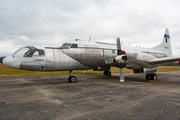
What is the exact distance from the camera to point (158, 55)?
15898 mm

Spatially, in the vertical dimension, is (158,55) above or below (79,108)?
above

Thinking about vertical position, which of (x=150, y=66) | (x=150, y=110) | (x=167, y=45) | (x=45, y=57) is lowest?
(x=150, y=110)

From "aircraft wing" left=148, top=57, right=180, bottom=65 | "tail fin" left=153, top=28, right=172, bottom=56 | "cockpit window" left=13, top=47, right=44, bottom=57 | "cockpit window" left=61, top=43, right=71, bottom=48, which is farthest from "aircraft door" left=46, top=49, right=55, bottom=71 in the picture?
"tail fin" left=153, top=28, right=172, bottom=56

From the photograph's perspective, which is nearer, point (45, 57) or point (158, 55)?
point (45, 57)

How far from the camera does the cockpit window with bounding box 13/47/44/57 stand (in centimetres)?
896

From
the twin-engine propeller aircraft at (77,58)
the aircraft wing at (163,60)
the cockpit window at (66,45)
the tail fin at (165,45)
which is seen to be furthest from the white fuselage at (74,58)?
the tail fin at (165,45)

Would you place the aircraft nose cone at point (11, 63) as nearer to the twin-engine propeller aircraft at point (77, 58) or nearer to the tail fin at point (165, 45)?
the twin-engine propeller aircraft at point (77, 58)

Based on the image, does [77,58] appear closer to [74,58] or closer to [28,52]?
[74,58]

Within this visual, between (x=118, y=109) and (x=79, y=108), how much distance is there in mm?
1516

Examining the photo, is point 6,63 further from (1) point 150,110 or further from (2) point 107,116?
(1) point 150,110

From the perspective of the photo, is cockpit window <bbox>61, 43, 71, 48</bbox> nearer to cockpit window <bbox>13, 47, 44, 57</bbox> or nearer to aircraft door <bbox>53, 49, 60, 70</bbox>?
aircraft door <bbox>53, 49, 60, 70</bbox>

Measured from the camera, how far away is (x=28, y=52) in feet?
29.8

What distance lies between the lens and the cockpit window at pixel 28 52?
896 cm

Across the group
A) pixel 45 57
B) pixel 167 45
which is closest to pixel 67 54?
pixel 45 57
